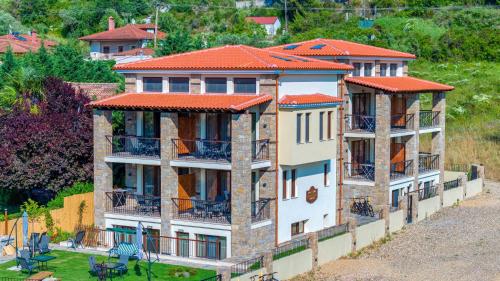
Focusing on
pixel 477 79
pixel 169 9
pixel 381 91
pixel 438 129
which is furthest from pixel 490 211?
pixel 169 9

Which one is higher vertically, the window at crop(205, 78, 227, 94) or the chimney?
the chimney

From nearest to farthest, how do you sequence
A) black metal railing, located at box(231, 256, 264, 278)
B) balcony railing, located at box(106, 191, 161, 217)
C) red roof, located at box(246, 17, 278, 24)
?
black metal railing, located at box(231, 256, 264, 278) < balcony railing, located at box(106, 191, 161, 217) < red roof, located at box(246, 17, 278, 24)

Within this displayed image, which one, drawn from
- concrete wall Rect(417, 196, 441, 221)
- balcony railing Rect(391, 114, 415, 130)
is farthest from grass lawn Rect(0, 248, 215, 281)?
balcony railing Rect(391, 114, 415, 130)

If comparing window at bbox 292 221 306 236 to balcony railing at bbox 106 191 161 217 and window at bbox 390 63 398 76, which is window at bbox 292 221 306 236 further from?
window at bbox 390 63 398 76

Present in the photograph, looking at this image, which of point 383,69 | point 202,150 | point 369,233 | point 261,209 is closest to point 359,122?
point 383,69

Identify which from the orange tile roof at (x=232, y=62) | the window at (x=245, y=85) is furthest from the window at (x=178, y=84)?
the window at (x=245, y=85)

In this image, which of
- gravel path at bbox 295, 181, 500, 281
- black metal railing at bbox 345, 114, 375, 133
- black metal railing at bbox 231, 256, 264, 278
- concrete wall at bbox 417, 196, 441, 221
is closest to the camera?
black metal railing at bbox 231, 256, 264, 278

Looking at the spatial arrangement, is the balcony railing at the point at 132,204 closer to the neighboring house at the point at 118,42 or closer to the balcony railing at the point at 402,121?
the balcony railing at the point at 402,121
